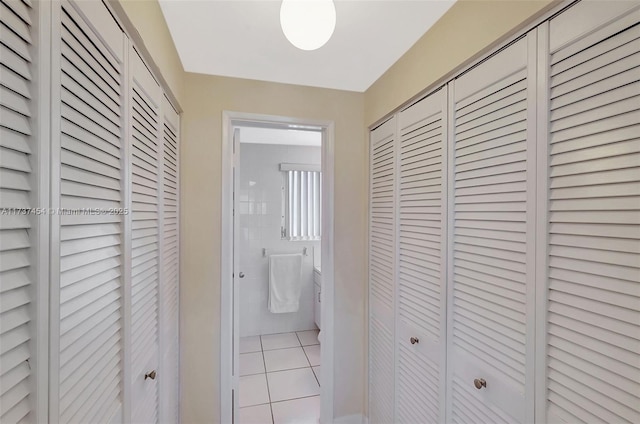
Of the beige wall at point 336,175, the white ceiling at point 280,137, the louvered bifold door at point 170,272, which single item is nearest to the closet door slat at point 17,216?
the beige wall at point 336,175

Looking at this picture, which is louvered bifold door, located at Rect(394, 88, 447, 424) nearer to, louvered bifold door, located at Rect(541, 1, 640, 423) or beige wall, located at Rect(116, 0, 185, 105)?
louvered bifold door, located at Rect(541, 1, 640, 423)

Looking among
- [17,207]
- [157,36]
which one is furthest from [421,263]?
[157,36]

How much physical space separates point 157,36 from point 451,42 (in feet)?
3.84

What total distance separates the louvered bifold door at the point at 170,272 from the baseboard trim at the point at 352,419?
1.00m

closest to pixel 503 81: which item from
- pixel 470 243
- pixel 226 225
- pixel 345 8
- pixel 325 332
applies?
pixel 470 243

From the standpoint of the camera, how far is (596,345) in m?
0.69

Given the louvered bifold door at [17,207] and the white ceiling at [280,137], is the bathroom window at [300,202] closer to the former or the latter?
the white ceiling at [280,137]

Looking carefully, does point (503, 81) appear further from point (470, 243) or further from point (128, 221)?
point (128, 221)

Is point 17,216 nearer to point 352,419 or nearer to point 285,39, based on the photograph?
point 285,39

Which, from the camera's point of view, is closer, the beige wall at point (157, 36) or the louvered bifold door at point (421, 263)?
the beige wall at point (157, 36)

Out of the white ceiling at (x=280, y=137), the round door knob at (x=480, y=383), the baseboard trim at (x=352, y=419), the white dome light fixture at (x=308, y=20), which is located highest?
the white ceiling at (x=280, y=137)

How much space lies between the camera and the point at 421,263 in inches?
53.9

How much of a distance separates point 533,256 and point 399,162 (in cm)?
85

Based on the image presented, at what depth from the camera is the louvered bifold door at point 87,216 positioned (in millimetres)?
585
